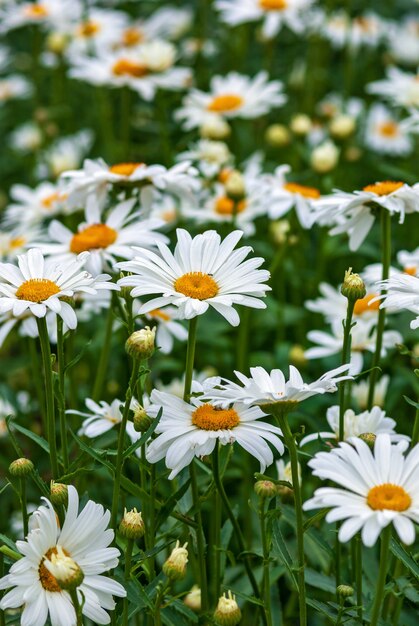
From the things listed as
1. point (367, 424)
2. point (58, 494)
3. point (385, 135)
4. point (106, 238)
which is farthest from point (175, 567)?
point (385, 135)

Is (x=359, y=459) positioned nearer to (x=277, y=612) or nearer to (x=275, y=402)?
(x=275, y=402)

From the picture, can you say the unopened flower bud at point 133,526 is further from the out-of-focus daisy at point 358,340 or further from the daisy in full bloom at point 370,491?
the out-of-focus daisy at point 358,340

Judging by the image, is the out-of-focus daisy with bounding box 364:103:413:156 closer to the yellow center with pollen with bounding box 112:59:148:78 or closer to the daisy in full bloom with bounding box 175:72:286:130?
Result: the daisy in full bloom with bounding box 175:72:286:130

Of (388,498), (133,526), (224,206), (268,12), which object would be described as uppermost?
(268,12)

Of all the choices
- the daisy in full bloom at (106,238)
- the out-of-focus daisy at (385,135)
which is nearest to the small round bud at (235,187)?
the daisy in full bloom at (106,238)

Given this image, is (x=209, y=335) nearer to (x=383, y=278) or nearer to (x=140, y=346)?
(x=383, y=278)

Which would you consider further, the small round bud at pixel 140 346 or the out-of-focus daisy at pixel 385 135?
the out-of-focus daisy at pixel 385 135

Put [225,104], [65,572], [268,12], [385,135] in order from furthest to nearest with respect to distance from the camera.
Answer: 1. [385,135]
2. [268,12]
3. [225,104]
4. [65,572]

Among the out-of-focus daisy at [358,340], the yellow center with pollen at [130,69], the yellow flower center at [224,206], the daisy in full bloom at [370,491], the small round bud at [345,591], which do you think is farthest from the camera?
the yellow center with pollen at [130,69]
